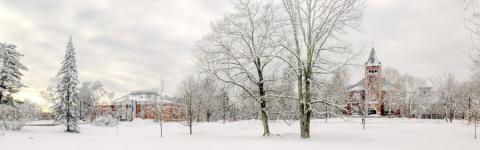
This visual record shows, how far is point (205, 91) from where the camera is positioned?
7688 centimetres

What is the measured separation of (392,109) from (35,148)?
82706 mm

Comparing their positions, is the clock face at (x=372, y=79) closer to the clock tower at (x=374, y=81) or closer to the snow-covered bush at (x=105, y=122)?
the clock tower at (x=374, y=81)

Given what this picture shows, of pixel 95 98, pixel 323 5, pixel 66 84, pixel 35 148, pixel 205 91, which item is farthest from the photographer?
pixel 95 98

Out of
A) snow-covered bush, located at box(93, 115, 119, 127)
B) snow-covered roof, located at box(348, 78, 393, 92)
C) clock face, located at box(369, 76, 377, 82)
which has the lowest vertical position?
snow-covered bush, located at box(93, 115, 119, 127)

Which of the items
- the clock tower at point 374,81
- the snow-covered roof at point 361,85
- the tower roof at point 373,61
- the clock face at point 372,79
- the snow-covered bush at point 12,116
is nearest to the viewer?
the snow-covered bush at point 12,116

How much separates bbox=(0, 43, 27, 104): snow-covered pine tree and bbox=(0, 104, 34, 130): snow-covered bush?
196 cm

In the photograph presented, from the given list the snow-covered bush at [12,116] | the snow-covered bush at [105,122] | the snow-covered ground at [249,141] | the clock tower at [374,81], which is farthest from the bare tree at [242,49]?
the clock tower at [374,81]

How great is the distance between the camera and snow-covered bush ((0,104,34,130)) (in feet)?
139

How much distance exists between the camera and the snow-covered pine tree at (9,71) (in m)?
44.6

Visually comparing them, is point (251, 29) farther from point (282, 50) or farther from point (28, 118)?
Answer: point (28, 118)

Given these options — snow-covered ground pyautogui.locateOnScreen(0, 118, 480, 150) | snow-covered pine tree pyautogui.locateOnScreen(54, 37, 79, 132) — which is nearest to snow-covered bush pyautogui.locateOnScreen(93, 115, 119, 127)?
snow-covered ground pyautogui.locateOnScreen(0, 118, 480, 150)

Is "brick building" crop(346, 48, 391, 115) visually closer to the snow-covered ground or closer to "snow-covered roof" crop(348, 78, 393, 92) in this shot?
"snow-covered roof" crop(348, 78, 393, 92)

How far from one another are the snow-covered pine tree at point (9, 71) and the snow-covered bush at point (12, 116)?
1960 mm

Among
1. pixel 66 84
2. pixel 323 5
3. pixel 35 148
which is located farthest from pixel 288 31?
pixel 66 84
